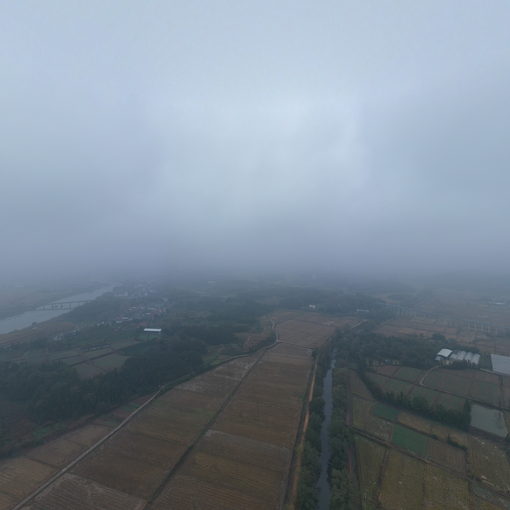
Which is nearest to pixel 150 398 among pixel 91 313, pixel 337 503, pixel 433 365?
pixel 337 503

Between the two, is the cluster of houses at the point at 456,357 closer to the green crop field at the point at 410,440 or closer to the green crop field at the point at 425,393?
the green crop field at the point at 425,393

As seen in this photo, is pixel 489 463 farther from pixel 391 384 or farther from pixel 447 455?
pixel 391 384

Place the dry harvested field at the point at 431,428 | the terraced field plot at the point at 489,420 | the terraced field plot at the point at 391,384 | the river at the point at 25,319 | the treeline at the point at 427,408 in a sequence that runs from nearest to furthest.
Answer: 1. the dry harvested field at the point at 431,428
2. the terraced field plot at the point at 489,420
3. the treeline at the point at 427,408
4. the terraced field plot at the point at 391,384
5. the river at the point at 25,319

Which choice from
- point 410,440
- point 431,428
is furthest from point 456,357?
point 410,440

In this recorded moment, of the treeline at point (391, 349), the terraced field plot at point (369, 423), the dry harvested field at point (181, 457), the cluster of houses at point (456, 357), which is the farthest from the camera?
the treeline at point (391, 349)

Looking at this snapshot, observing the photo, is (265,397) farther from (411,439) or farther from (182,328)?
(182,328)

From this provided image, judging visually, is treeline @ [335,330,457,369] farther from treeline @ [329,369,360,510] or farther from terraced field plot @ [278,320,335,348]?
treeline @ [329,369,360,510]

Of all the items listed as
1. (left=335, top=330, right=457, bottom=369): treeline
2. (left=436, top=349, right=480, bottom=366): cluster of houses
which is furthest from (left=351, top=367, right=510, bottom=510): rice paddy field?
(left=436, top=349, right=480, bottom=366): cluster of houses

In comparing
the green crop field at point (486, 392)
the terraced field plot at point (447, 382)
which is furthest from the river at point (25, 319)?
the green crop field at point (486, 392)
